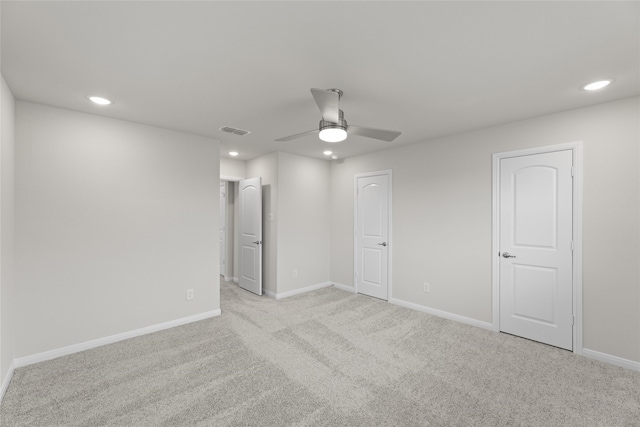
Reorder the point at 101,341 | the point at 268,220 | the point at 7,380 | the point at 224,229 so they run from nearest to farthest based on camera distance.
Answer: the point at 7,380
the point at 101,341
the point at 268,220
the point at 224,229

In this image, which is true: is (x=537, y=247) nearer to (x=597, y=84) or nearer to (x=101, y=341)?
(x=597, y=84)

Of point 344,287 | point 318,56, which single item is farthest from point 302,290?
point 318,56

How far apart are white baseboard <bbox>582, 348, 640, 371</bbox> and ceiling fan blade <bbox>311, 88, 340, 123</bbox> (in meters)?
3.26

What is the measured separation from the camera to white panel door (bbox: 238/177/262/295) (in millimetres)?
4660

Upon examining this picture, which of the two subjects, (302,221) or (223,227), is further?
(223,227)

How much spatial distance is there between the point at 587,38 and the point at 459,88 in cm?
78

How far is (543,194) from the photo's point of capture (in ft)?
9.66

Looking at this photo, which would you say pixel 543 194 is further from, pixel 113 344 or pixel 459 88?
pixel 113 344

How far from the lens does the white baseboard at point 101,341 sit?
2.55 m

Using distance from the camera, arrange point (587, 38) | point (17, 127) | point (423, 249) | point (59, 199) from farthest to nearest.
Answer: point (423, 249) → point (59, 199) → point (17, 127) → point (587, 38)

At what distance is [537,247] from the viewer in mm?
2994

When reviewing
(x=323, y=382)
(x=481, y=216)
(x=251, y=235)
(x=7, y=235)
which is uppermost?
(x=481, y=216)

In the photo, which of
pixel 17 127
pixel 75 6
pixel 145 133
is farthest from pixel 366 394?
pixel 17 127

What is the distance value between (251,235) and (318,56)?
355 cm
